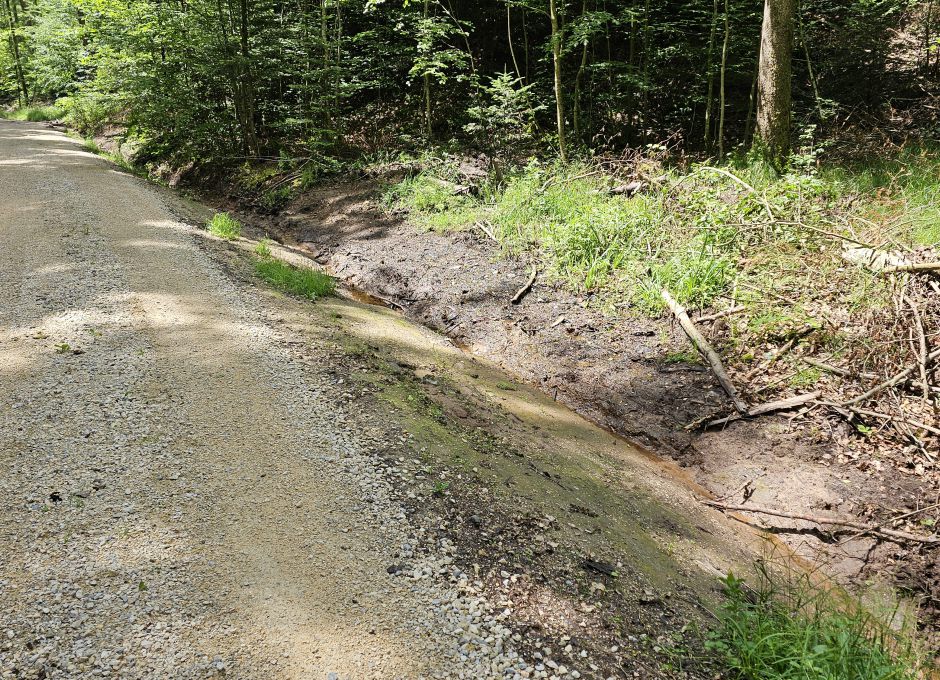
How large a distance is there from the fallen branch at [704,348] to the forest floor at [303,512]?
1.02 meters

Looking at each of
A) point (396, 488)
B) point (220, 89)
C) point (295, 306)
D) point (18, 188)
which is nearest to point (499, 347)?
point (295, 306)

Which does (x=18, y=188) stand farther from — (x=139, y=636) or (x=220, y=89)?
(x=139, y=636)

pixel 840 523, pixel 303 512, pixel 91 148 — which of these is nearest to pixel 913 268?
pixel 840 523

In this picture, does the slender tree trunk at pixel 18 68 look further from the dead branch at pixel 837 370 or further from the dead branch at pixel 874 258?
the dead branch at pixel 837 370

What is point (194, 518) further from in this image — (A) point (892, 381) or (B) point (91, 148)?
(B) point (91, 148)

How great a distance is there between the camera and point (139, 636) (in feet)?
8.40

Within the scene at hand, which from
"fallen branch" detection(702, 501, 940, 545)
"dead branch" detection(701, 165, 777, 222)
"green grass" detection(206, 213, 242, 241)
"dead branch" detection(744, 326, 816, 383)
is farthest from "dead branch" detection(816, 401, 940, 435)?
"green grass" detection(206, 213, 242, 241)

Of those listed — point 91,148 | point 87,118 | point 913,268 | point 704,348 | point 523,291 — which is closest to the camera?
point 913,268

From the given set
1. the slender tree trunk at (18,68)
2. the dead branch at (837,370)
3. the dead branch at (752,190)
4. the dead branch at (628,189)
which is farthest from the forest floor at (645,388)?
the slender tree trunk at (18,68)

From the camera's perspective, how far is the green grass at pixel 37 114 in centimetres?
2498

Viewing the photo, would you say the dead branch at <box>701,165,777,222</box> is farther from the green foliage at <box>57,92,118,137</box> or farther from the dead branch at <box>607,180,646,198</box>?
the green foliage at <box>57,92,118,137</box>

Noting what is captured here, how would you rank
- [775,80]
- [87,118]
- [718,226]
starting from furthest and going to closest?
[87,118] < [775,80] < [718,226]

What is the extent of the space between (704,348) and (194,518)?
16.6 feet

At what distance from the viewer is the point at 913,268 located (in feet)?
17.3
